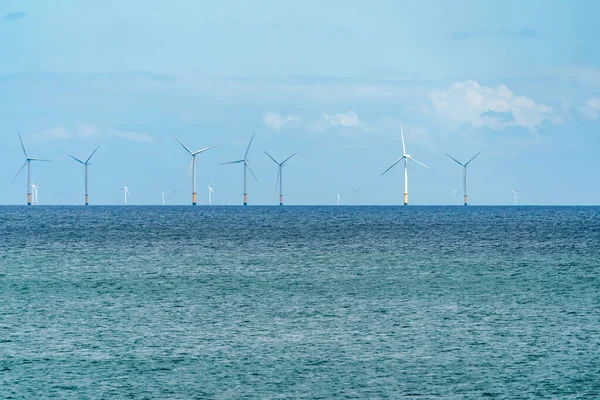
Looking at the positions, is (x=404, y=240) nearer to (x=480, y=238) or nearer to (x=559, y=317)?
(x=480, y=238)

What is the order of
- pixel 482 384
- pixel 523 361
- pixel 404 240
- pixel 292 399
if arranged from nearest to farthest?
pixel 292 399 < pixel 482 384 < pixel 523 361 < pixel 404 240

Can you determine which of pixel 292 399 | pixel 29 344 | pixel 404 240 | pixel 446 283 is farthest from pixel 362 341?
pixel 404 240

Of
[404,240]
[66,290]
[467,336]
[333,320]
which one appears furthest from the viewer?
[404,240]

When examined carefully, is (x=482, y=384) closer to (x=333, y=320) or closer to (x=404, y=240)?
(x=333, y=320)

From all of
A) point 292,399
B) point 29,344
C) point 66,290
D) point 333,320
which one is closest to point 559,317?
point 333,320

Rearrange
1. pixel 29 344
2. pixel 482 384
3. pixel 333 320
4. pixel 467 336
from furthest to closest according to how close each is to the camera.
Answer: pixel 333 320 → pixel 467 336 → pixel 29 344 → pixel 482 384

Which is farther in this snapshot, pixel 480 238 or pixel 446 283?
pixel 480 238
